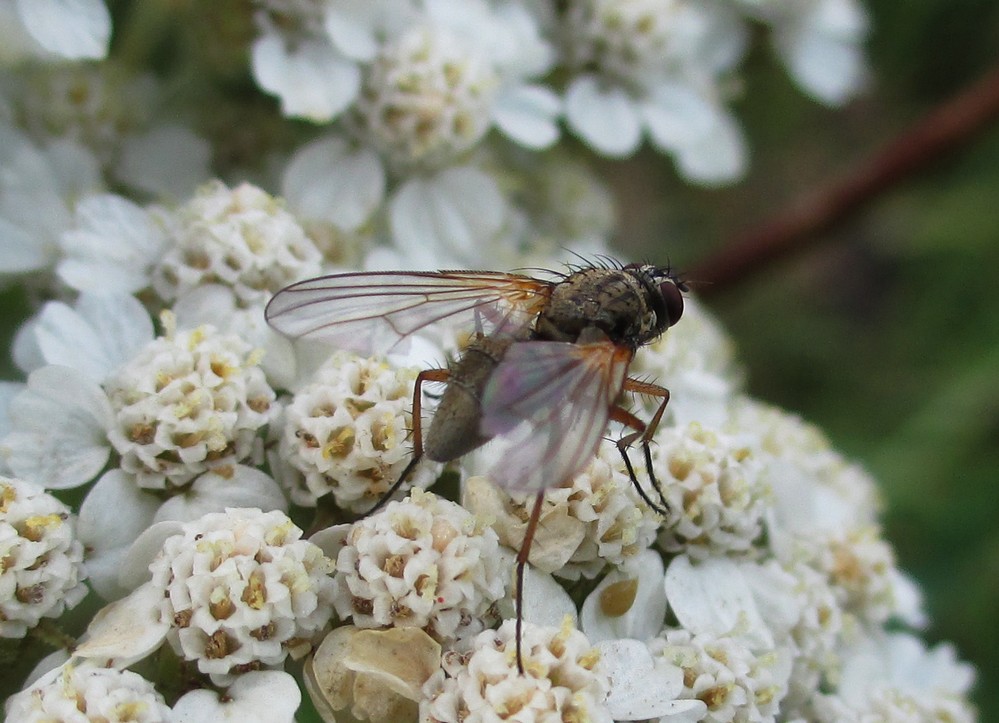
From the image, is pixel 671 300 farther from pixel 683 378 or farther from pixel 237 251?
pixel 237 251

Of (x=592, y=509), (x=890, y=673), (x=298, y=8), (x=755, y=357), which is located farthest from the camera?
(x=755, y=357)

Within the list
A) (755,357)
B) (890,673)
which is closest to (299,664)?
(890,673)

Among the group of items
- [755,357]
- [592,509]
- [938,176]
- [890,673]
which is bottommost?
[592,509]

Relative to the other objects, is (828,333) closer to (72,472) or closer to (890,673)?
(890,673)

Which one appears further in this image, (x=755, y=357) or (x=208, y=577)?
(x=755, y=357)

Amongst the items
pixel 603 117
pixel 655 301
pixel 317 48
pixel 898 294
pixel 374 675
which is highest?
pixel 898 294

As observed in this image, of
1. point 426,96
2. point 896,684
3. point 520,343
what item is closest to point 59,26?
point 426,96

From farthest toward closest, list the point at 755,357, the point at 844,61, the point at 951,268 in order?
the point at 755,357
the point at 951,268
the point at 844,61

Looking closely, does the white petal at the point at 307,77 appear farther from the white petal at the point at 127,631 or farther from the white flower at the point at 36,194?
the white petal at the point at 127,631
